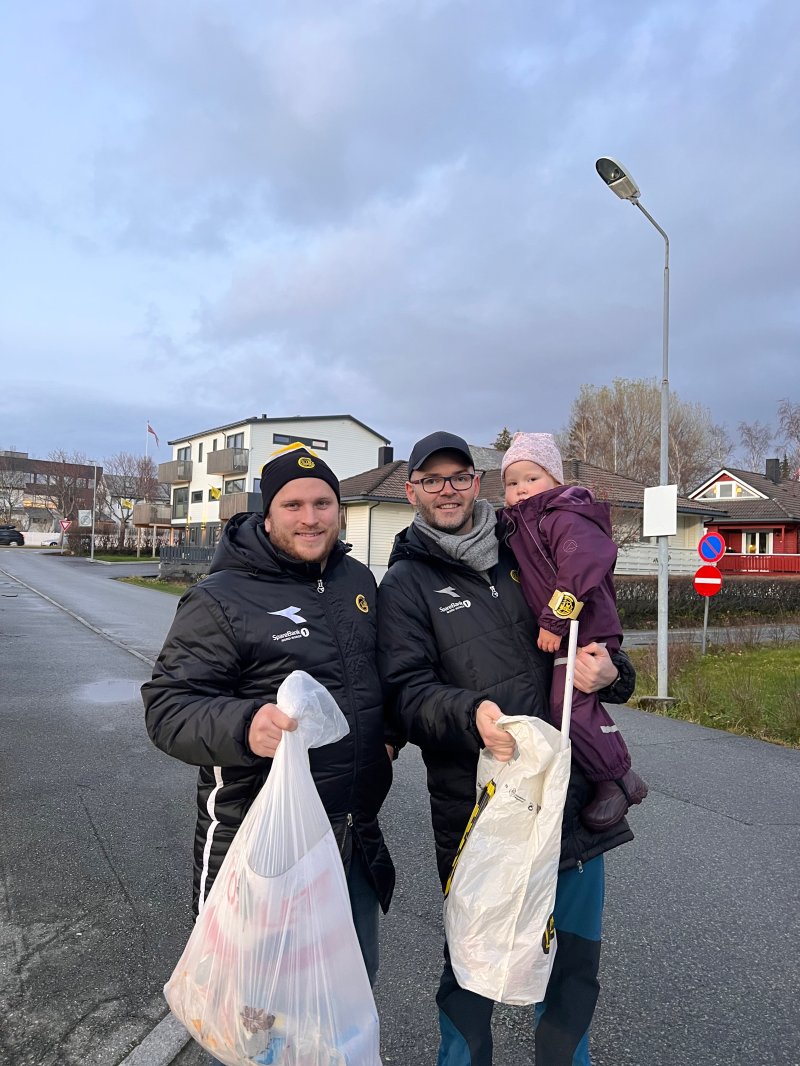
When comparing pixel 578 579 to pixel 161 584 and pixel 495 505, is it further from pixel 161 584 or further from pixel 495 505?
pixel 161 584

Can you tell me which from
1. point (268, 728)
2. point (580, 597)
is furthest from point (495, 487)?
point (268, 728)

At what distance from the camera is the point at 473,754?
7.11ft

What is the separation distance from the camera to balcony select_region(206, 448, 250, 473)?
47.9 meters

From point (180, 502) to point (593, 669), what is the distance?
198 feet

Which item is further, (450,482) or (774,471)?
(774,471)

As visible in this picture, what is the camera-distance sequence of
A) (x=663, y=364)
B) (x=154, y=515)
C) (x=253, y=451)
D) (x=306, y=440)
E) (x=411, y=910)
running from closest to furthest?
(x=411, y=910), (x=663, y=364), (x=306, y=440), (x=253, y=451), (x=154, y=515)

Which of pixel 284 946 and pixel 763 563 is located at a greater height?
pixel 763 563

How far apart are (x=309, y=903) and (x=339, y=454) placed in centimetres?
4661

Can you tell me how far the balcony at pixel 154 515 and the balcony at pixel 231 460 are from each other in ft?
46.0

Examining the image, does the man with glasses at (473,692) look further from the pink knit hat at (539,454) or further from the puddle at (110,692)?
the puddle at (110,692)

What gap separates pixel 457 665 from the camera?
7.18 ft

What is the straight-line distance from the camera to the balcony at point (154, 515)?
62.1m

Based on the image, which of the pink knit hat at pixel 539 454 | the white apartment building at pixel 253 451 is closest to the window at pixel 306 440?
the white apartment building at pixel 253 451

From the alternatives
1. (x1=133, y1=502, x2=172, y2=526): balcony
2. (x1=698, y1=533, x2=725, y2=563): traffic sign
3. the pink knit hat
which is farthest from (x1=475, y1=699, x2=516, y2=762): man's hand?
(x1=133, y1=502, x2=172, y2=526): balcony
